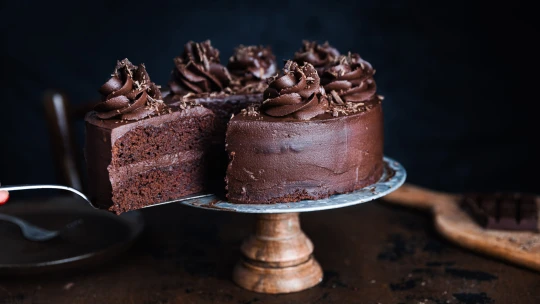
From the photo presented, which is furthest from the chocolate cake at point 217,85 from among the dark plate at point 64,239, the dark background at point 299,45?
the dark background at point 299,45

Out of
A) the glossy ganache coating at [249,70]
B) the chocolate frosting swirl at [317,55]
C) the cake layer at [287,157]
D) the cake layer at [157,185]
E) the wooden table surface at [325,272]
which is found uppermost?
the chocolate frosting swirl at [317,55]

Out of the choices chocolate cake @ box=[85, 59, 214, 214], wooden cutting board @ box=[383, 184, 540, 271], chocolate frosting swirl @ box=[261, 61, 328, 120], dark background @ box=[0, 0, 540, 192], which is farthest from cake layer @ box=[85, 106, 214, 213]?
dark background @ box=[0, 0, 540, 192]

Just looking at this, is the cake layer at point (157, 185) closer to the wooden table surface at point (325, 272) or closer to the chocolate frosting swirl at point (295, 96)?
the wooden table surface at point (325, 272)

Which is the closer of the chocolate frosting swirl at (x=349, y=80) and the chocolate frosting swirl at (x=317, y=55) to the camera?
the chocolate frosting swirl at (x=349, y=80)

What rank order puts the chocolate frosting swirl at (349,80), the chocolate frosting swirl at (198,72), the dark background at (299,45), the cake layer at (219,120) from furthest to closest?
1. the dark background at (299,45)
2. the chocolate frosting swirl at (198,72)
3. the cake layer at (219,120)
4. the chocolate frosting swirl at (349,80)

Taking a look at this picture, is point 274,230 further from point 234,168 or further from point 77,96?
point 77,96

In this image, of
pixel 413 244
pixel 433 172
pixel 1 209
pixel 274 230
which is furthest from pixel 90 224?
pixel 433 172
